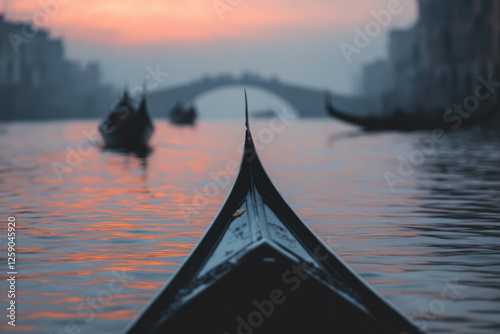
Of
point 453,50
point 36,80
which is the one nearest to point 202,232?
point 453,50

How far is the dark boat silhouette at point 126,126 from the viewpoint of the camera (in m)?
18.2

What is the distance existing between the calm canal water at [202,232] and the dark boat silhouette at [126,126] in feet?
18.2

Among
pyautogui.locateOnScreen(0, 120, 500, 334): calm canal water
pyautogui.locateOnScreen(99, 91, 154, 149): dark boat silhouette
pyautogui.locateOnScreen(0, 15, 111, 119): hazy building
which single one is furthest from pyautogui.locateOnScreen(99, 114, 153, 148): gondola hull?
pyautogui.locateOnScreen(0, 15, 111, 119): hazy building

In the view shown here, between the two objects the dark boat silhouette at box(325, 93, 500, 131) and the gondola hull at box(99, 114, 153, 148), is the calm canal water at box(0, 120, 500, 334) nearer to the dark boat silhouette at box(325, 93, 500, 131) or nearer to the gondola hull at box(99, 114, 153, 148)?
the gondola hull at box(99, 114, 153, 148)

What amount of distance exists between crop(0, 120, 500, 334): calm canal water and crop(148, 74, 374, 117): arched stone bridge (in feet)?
196

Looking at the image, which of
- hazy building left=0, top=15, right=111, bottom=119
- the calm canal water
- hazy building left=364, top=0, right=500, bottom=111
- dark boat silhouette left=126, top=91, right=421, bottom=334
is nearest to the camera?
dark boat silhouette left=126, top=91, right=421, bottom=334

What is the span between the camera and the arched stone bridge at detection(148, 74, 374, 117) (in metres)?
72.2

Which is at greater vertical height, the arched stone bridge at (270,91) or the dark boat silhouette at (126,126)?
the dark boat silhouette at (126,126)

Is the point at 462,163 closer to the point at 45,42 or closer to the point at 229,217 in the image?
the point at 229,217

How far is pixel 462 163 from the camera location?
13.6 meters

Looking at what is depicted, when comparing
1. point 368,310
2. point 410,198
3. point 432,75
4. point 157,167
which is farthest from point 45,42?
point 368,310

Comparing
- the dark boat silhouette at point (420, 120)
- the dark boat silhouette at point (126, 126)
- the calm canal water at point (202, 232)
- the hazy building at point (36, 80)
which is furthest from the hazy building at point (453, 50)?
the hazy building at point (36, 80)

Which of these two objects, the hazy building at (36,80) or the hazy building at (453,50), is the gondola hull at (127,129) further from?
the hazy building at (36,80)

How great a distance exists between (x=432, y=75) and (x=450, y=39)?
293 centimetres
